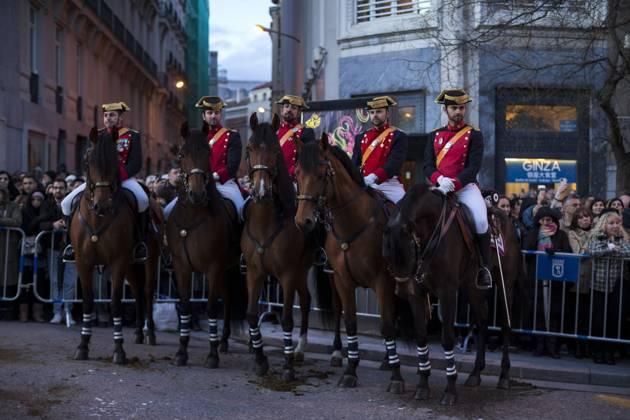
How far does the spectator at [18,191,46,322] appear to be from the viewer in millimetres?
13844

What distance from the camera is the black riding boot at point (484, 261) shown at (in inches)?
376

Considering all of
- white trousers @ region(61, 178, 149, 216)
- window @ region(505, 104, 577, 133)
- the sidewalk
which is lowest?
the sidewalk

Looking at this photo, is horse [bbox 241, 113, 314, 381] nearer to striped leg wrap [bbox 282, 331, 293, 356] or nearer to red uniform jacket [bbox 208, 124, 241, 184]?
striped leg wrap [bbox 282, 331, 293, 356]

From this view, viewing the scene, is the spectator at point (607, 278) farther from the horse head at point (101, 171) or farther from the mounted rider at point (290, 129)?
the horse head at point (101, 171)

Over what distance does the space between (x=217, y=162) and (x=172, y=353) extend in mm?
2461

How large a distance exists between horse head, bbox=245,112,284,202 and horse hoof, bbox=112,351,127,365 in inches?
95.7

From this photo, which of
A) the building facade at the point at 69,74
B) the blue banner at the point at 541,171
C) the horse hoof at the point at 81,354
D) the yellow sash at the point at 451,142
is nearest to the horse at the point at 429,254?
the yellow sash at the point at 451,142

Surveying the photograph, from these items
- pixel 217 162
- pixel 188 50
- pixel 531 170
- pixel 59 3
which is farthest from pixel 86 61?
pixel 188 50

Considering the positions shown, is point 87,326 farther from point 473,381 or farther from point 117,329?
point 473,381

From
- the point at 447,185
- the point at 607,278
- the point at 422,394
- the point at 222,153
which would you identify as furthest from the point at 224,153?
the point at 607,278

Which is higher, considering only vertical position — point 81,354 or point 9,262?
point 9,262

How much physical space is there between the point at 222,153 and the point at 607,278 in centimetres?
511

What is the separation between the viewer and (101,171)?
1030 centimetres

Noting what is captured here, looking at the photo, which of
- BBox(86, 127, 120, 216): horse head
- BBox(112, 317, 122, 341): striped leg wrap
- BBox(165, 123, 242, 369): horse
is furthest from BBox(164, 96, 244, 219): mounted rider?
BBox(112, 317, 122, 341): striped leg wrap
